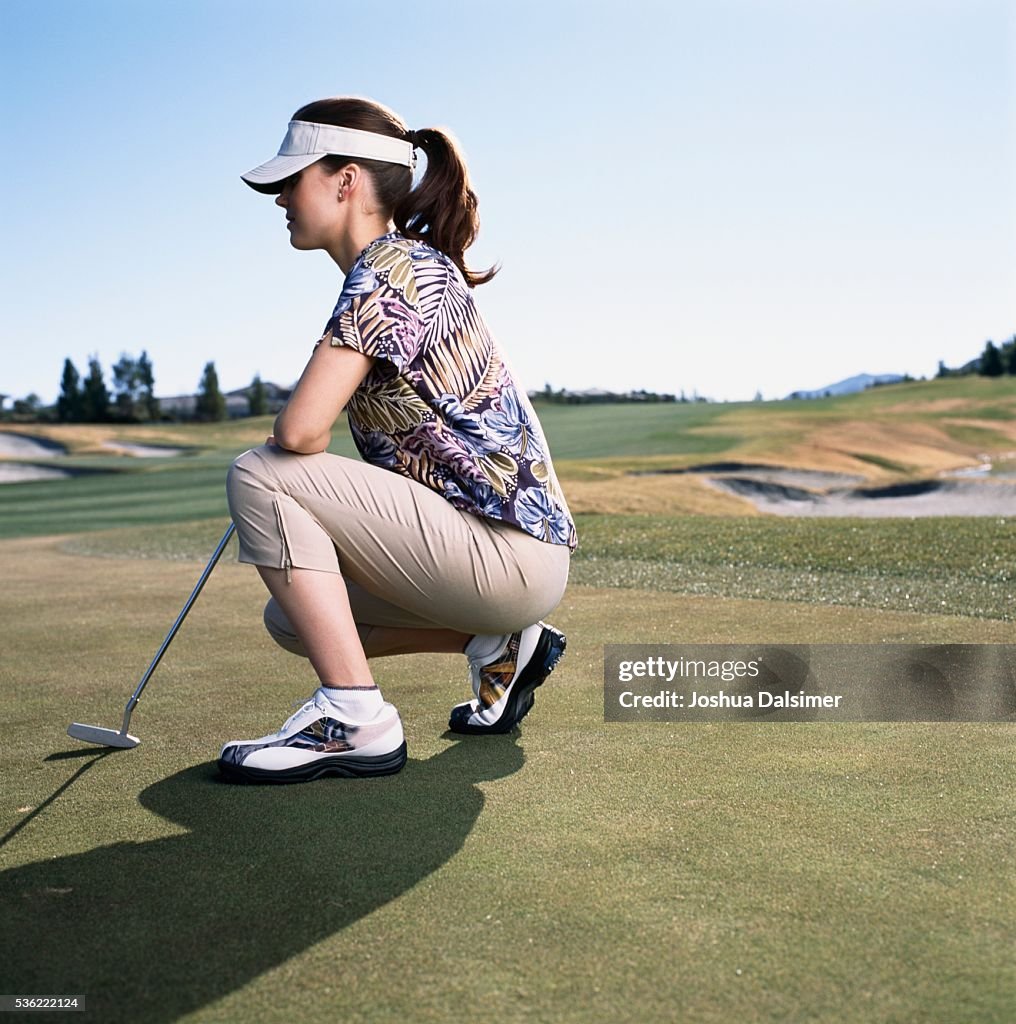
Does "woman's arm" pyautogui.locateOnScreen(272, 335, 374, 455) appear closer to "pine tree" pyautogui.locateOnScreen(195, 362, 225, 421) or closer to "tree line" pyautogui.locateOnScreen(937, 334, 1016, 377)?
"tree line" pyautogui.locateOnScreen(937, 334, 1016, 377)

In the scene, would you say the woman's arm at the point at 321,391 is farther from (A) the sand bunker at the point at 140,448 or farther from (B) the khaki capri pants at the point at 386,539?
(A) the sand bunker at the point at 140,448

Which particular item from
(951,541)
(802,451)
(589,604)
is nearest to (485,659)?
(589,604)

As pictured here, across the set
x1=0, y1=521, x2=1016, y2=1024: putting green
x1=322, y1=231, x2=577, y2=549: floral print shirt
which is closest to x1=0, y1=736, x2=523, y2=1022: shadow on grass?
x1=0, y1=521, x2=1016, y2=1024: putting green

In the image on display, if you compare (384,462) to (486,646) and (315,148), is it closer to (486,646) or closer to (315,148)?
(486,646)

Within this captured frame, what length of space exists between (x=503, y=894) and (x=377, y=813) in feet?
1.68

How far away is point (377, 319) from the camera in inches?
97.0

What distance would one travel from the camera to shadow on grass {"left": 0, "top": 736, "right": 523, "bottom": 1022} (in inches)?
60.8

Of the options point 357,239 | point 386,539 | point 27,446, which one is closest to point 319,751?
point 386,539

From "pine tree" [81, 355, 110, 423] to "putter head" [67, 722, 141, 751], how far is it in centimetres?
4798

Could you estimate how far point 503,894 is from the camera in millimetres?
1770

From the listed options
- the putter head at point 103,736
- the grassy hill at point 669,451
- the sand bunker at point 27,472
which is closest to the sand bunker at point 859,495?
the grassy hill at point 669,451

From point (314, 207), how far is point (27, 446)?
3459 cm

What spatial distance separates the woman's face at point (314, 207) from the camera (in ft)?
8.70

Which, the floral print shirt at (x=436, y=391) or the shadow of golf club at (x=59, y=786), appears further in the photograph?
the floral print shirt at (x=436, y=391)
